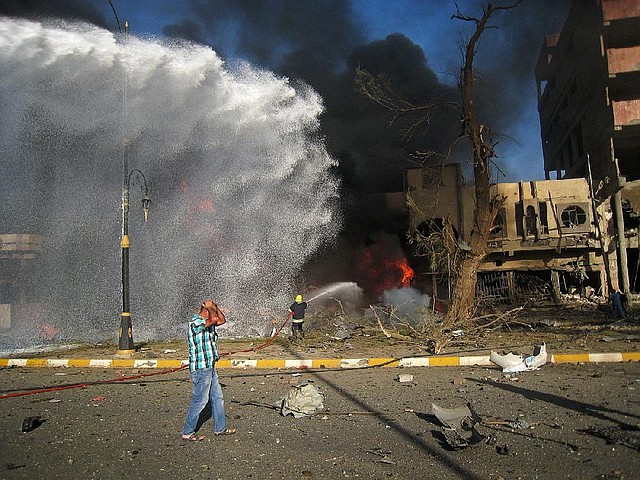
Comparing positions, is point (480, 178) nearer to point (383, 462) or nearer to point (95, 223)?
point (383, 462)

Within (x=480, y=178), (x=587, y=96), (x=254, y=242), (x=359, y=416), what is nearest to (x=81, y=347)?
(x=254, y=242)

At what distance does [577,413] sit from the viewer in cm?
550

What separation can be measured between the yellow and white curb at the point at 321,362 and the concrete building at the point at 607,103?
15.6 metres

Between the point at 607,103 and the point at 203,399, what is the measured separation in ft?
91.7

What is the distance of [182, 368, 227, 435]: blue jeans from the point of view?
5.25 meters

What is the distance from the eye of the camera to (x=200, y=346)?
5.39m

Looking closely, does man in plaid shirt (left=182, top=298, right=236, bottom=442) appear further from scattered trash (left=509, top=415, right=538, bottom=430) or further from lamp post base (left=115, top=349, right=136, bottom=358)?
lamp post base (left=115, top=349, right=136, bottom=358)

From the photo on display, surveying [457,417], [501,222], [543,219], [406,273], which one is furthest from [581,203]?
[457,417]

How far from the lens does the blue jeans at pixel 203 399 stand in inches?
207

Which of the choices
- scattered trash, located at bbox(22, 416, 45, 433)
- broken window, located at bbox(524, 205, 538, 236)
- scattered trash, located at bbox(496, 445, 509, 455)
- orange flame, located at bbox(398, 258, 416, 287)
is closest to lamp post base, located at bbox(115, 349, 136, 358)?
scattered trash, located at bbox(22, 416, 45, 433)

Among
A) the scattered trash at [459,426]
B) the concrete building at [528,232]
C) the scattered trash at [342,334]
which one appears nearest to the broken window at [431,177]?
the concrete building at [528,232]

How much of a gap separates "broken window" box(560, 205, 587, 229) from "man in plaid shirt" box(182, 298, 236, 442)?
23.7m

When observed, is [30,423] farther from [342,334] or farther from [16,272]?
[16,272]

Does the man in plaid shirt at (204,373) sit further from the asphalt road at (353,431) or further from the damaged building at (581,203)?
the damaged building at (581,203)
